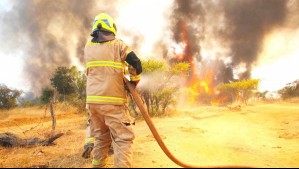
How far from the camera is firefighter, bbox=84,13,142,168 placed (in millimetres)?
3596

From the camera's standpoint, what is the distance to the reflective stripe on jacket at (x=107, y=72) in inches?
144

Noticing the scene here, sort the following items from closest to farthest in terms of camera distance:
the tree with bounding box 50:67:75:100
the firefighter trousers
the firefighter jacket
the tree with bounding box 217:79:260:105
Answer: the firefighter trousers, the firefighter jacket, the tree with bounding box 50:67:75:100, the tree with bounding box 217:79:260:105

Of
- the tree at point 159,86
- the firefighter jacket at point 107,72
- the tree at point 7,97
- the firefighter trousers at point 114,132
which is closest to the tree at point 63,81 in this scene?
the tree at point 7,97

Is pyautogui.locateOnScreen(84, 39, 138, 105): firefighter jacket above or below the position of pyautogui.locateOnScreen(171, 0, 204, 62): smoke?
below

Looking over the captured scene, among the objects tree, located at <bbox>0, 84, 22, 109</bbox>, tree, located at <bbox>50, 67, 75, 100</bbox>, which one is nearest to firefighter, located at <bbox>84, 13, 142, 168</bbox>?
tree, located at <bbox>0, 84, 22, 109</bbox>

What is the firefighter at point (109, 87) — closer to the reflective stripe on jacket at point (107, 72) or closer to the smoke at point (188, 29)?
the reflective stripe on jacket at point (107, 72)

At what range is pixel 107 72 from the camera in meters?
3.69

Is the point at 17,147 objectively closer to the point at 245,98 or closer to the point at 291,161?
the point at 291,161

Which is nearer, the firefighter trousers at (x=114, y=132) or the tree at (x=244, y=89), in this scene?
the firefighter trousers at (x=114, y=132)

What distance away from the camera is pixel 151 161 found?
4441mm

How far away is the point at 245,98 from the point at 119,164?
28871 millimetres

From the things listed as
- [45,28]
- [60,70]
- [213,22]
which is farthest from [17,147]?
[213,22]

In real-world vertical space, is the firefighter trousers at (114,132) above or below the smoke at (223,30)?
below

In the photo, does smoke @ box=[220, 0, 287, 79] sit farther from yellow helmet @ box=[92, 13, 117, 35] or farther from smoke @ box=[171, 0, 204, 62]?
yellow helmet @ box=[92, 13, 117, 35]
